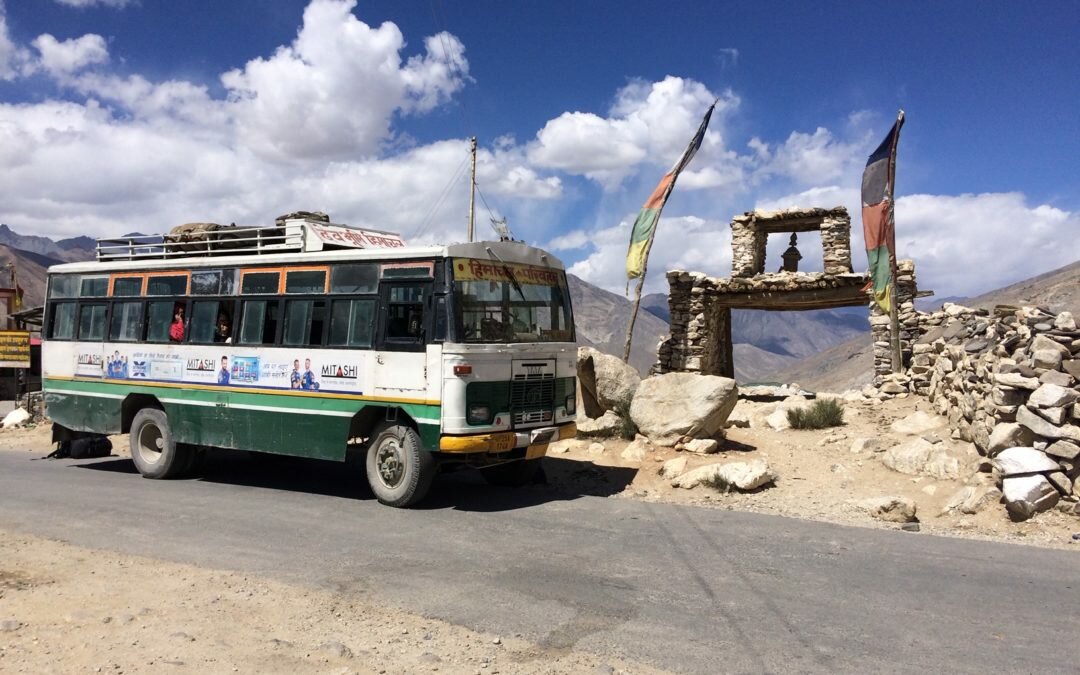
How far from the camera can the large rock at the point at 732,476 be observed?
9.84 meters

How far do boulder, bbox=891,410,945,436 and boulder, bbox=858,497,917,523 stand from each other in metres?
3.62

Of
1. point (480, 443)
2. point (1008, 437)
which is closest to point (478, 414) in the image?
point (480, 443)

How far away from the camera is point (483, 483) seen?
1090cm

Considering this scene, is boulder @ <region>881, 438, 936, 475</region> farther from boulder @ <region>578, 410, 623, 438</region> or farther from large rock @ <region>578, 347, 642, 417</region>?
large rock @ <region>578, 347, 642, 417</region>

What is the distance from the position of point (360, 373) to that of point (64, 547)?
3470mm

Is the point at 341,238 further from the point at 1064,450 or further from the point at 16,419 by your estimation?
the point at 16,419

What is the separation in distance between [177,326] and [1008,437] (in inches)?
433

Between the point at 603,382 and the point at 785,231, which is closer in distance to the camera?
the point at 603,382

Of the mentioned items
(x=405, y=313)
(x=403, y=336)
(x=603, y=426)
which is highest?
(x=405, y=313)

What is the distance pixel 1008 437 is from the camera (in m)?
8.84

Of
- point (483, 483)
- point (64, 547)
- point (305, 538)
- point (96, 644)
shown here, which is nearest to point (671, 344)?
point (483, 483)

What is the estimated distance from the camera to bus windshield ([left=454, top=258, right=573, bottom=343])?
28.8 ft

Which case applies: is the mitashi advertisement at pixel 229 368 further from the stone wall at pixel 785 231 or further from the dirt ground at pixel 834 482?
the stone wall at pixel 785 231

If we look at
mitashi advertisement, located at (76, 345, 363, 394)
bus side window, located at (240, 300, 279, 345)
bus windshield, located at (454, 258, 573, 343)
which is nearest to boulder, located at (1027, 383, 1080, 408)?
bus windshield, located at (454, 258, 573, 343)
